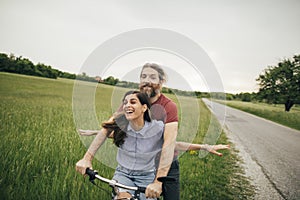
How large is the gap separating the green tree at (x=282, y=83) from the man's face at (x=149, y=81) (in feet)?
126

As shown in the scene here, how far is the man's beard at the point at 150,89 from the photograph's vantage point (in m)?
2.19

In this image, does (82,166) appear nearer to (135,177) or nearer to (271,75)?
(135,177)

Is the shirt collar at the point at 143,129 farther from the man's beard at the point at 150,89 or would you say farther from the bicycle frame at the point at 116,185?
the bicycle frame at the point at 116,185

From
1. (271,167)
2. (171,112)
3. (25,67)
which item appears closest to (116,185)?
(171,112)

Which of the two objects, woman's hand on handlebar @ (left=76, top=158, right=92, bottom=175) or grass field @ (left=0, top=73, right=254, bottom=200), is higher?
woman's hand on handlebar @ (left=76, top=158, right=92, bottom=175)

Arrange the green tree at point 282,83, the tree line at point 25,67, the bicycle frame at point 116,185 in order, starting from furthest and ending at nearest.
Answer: the green tree at point 282,83 → the tree line at point 25,67 → the bicycle frame at point 116,185

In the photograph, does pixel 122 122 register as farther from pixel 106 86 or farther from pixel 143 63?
pixel 143 63

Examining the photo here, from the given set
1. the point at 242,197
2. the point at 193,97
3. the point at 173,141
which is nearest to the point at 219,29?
the point at 242,197

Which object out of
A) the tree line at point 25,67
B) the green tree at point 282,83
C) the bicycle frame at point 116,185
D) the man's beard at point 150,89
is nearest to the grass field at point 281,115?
the green tree at point 282,83

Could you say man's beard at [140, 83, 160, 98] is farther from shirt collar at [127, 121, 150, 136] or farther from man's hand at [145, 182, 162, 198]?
man's hand at [145, 182, 162, 198]

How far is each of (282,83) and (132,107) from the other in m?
43.4

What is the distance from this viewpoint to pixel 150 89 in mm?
2234

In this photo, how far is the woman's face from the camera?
6.76 ft

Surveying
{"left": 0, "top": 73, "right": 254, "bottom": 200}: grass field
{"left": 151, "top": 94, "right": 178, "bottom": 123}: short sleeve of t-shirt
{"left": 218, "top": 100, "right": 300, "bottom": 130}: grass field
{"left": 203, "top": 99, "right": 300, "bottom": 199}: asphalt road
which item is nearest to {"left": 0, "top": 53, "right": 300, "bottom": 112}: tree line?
{"left": 218, "top": 100, "right": 300, "bottom": 130}: grass field
